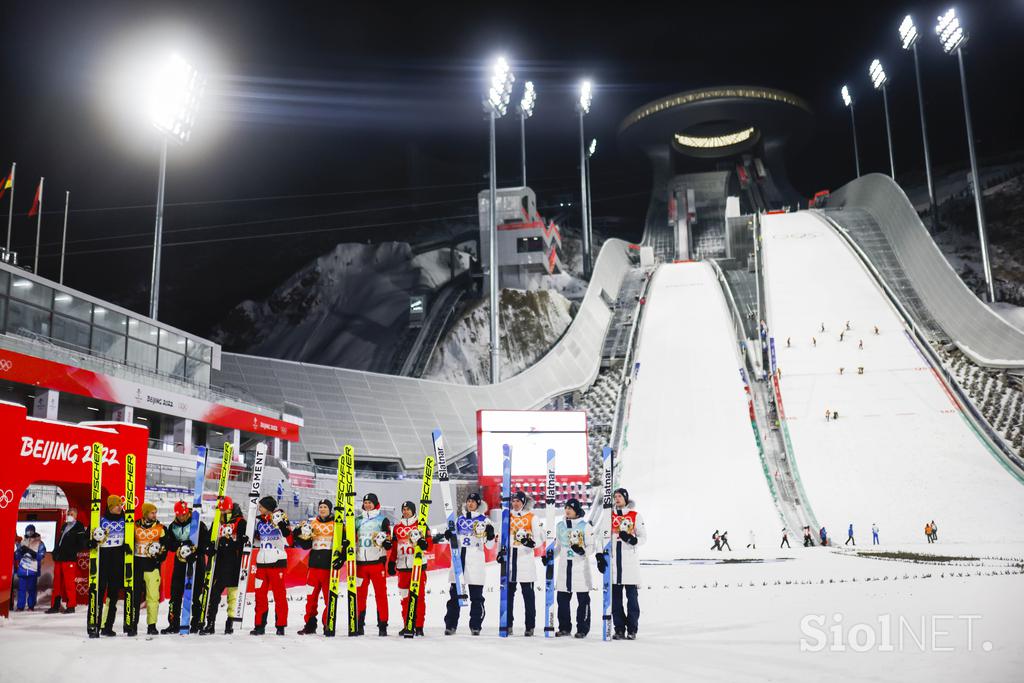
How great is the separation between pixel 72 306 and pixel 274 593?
15406 mm

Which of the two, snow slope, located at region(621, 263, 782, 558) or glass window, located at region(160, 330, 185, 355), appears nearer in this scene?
snow slope, located at region(621, 263, 782, 558)

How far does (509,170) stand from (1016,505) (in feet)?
200

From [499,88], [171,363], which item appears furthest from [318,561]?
[499,88]

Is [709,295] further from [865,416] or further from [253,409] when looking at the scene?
[253,409]

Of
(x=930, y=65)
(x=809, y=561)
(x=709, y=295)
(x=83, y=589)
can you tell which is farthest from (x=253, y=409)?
(x=930, y=65)

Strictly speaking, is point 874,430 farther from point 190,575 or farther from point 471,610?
point 190,575

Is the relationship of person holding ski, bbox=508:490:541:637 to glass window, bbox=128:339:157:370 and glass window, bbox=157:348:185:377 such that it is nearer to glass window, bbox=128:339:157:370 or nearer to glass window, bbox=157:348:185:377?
Result: glass window, bbox=128:339:157:370

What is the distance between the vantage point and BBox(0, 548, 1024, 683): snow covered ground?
5855 mm

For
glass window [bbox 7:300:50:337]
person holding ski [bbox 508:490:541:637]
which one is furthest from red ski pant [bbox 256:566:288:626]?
glass window [bbox 7:300:50:337]

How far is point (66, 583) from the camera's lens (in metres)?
11.6

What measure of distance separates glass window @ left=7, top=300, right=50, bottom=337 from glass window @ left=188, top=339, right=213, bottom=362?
17.2ft

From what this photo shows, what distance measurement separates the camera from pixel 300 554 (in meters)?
14.7

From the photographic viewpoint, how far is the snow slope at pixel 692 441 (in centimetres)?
2217

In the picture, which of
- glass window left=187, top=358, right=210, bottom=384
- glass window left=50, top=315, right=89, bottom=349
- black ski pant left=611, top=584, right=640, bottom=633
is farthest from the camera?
glass window left=187, top=358, right=210, bottom=384
